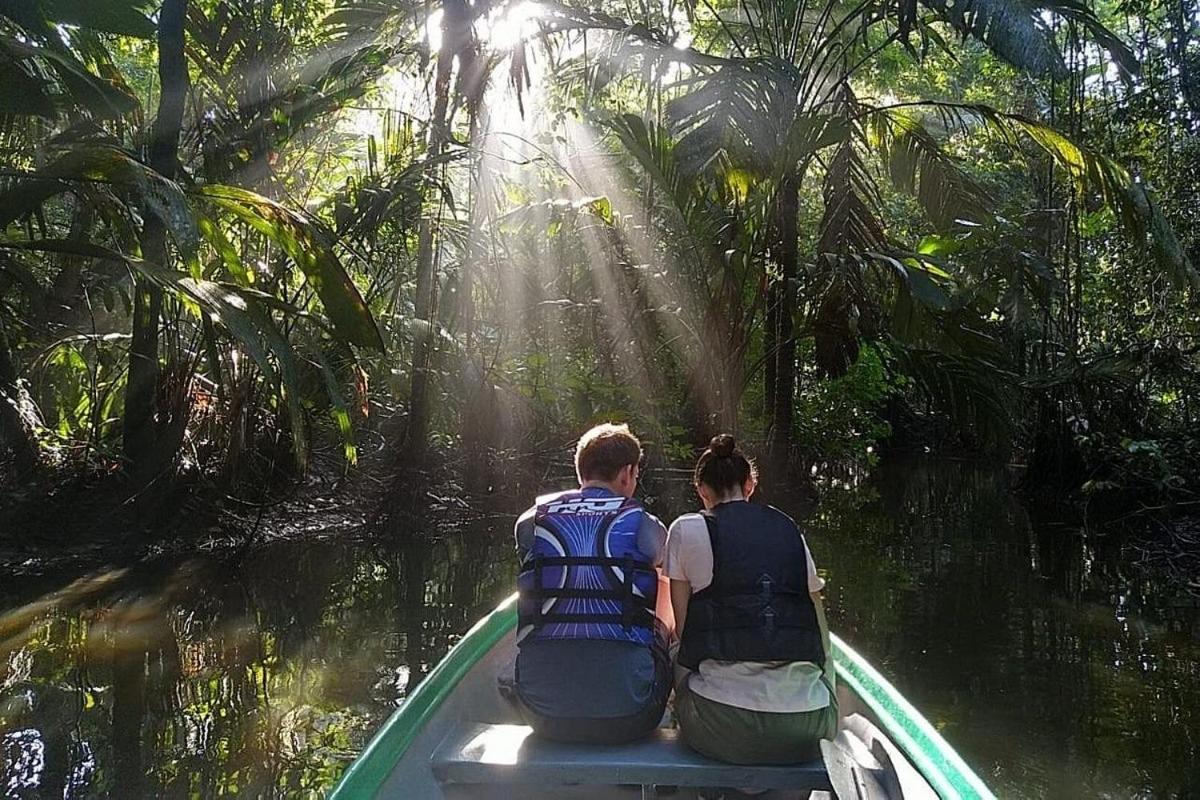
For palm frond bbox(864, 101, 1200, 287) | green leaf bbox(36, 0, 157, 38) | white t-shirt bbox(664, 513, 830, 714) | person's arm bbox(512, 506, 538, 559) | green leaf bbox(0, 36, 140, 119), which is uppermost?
green leaf bbox(36, 0, 157, 38)

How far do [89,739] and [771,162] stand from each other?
21.6 feet

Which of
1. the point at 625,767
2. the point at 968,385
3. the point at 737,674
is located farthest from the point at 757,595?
the point at 968,385

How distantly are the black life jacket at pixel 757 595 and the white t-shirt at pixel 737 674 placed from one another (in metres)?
0.03

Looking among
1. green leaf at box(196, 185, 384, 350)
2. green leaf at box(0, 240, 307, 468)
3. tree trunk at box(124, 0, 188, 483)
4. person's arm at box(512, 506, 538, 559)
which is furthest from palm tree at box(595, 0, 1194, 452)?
person's arm at box(512, 506, 538, 559)

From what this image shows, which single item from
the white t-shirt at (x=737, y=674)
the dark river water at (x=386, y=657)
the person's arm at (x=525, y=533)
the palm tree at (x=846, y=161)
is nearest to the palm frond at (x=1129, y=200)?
the palm tree at (x=846, y=161)

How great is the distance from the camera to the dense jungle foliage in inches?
310

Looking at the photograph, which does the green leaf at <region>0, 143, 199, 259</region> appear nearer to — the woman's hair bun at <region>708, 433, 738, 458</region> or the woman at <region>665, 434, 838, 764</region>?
the woman's hair bun at <region>708, 433, 738, 458</region>

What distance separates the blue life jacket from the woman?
0.45 feet

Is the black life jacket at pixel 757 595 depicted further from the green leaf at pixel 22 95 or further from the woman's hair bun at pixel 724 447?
the green leaf at pixel 22 95

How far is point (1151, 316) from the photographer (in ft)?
37.0

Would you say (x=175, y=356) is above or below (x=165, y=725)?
above

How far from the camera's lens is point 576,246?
11.1 m

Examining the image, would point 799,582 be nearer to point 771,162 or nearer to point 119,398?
point 771,162

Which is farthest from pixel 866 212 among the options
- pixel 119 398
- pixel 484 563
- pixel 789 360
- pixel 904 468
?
pixel 904 468
